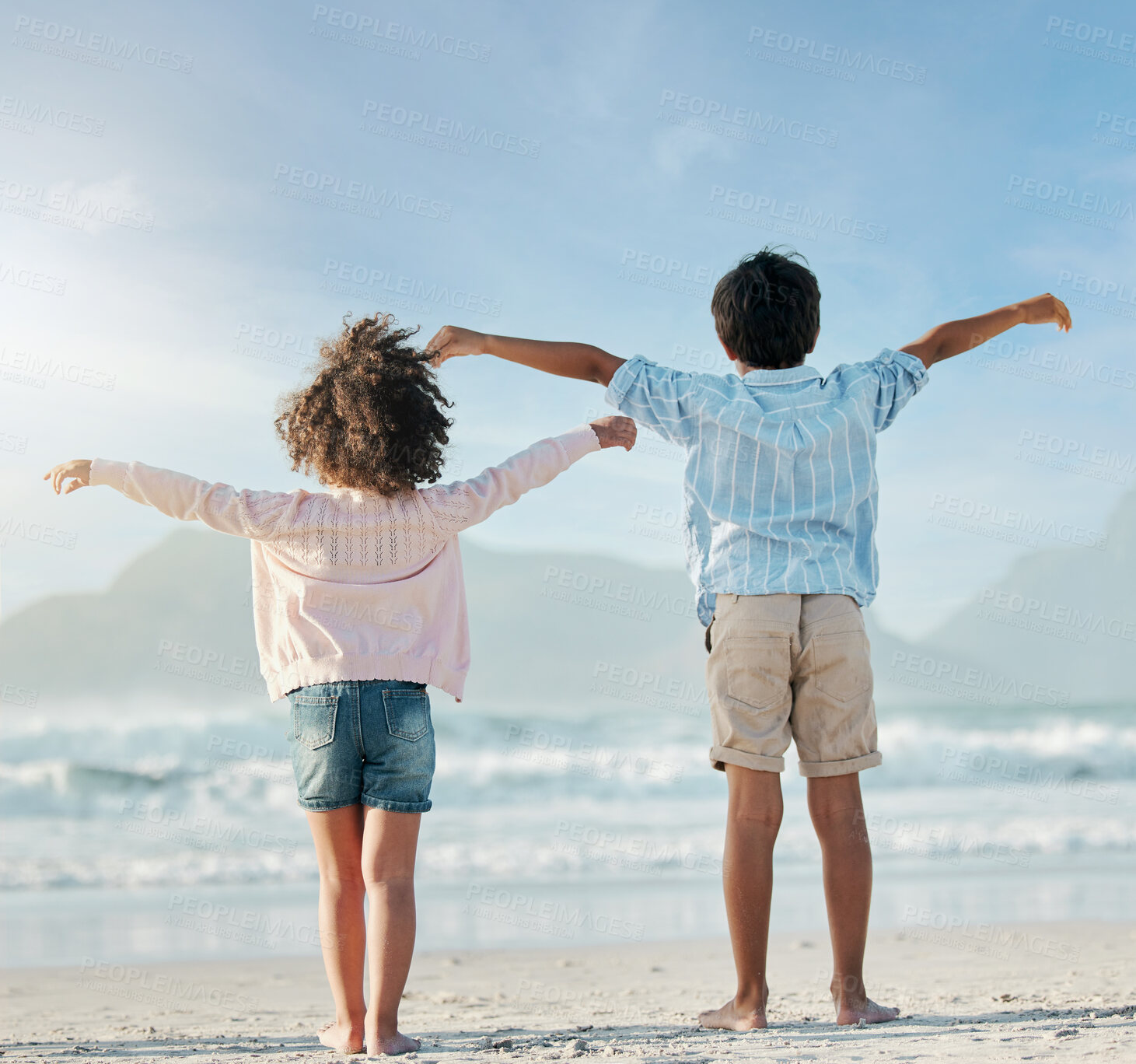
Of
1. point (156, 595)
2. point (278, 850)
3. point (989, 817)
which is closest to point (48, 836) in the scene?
point (278, 850)

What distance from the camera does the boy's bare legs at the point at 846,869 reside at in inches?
85.7

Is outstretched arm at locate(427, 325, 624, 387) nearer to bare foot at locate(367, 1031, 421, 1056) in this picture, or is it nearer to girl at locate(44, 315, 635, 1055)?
girl at locate(44, 315, 635, 1055)

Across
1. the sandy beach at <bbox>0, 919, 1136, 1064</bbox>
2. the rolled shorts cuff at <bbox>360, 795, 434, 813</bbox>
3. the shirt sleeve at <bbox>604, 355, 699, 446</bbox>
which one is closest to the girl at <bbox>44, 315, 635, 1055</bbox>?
the rolled shorts cuff at <bbox>360, 795, 434, 813</bbox>

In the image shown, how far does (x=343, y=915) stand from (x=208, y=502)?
104cm

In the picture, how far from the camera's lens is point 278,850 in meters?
6.15

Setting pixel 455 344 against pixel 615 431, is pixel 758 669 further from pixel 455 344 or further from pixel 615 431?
pixel 455 344

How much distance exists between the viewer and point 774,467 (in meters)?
2.19

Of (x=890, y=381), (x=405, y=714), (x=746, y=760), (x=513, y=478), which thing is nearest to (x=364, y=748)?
(x=405, y=714)

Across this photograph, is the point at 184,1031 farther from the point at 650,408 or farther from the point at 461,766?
the point at 461,766

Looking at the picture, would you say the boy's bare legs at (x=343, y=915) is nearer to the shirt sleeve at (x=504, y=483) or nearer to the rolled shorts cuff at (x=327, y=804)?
the rolled shorts cuff at (x=327, y=804)

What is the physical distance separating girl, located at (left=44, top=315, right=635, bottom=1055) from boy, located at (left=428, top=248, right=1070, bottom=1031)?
409mm

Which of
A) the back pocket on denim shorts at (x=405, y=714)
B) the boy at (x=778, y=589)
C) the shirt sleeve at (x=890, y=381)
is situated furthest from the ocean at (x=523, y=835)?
the shirt sleeve at (x=890, y=381)

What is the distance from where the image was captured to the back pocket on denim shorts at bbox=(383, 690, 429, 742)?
2.17 meters

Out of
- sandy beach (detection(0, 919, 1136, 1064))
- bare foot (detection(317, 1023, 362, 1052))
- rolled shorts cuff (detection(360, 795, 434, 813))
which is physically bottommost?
sandy beach (detection(0, 919, 1136, 1064))
